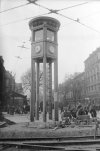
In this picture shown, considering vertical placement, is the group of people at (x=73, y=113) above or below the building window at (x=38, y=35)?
below

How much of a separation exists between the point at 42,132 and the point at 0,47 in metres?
5.25

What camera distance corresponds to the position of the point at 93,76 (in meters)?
69.2

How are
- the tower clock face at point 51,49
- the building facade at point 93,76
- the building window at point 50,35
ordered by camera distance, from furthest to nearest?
the building facade at point 93,76, the building window at point 50,35, the tower clock face at point 51,49

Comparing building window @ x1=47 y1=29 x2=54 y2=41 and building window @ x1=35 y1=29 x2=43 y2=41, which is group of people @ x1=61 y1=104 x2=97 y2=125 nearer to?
building window @ x1=47 y1=29 x2=54 y2=41

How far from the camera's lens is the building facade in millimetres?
64463

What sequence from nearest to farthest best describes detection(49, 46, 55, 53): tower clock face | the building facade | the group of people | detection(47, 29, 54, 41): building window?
the group of people
detection(49, 46, 55, 53): tower clock face
detection(47, 29, 54, 41): building window
the building facade

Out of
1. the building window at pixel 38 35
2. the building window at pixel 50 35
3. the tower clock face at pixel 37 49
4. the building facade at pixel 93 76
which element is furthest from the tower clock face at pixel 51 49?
the building facade at pixel 93 76

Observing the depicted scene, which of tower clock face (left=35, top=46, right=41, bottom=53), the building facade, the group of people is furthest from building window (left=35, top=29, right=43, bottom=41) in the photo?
the building facade

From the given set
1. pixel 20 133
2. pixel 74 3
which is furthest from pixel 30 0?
pixel 20 133

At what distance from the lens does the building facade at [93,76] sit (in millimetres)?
64463

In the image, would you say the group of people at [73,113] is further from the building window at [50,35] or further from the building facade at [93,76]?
the building facade at [93,76]

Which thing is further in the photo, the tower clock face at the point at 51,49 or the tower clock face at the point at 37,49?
the tower clock face at the point at 51,49

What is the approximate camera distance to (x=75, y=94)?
66.2 metres

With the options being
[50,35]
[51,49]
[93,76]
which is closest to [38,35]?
[50,35]
